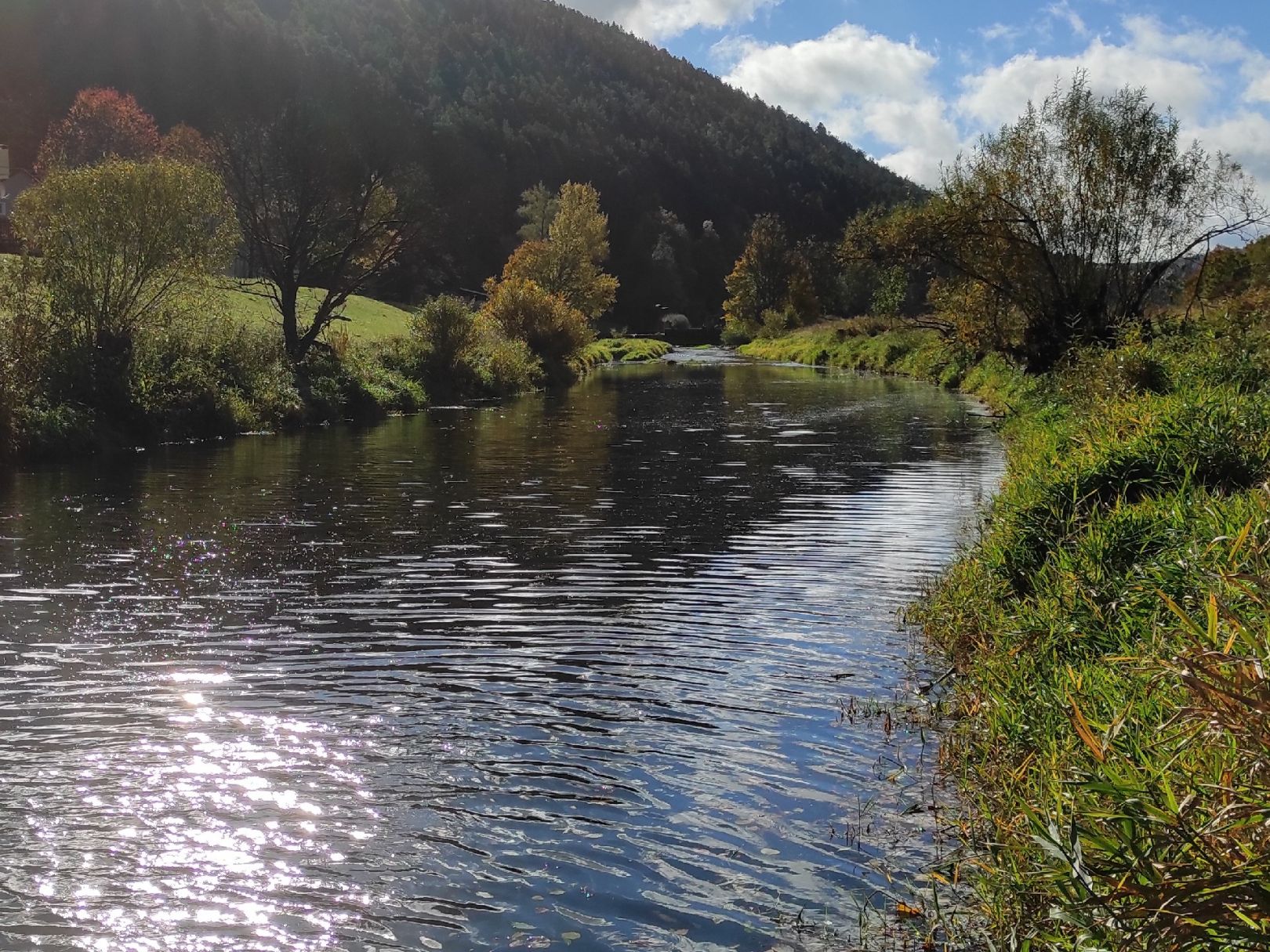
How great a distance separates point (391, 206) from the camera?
143 feet

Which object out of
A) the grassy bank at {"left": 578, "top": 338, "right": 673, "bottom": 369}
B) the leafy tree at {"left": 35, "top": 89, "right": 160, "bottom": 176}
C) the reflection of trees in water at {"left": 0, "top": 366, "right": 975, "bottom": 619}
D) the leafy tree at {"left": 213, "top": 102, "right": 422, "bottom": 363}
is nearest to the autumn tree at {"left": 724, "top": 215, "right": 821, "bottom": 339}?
the grassy bank at {"left": 578, "top": 338, "right": 673, "bottom": 369}

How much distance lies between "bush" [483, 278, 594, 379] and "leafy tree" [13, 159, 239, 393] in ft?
90.5

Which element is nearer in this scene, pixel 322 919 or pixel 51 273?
pixel 322 919

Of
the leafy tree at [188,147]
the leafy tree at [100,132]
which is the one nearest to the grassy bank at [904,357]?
the leafy tree at [188,147]

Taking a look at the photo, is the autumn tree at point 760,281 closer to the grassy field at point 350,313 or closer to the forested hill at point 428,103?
the forested hill at point 428,103

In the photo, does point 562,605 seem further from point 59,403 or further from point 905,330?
point 905,330

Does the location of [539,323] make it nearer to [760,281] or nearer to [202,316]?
[202,316]

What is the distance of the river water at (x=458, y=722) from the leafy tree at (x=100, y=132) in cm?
5829

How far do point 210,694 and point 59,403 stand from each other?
20.1 meters

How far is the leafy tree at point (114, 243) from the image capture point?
28094 millimetres

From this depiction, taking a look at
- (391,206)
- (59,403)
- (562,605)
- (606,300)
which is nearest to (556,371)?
(391,206)

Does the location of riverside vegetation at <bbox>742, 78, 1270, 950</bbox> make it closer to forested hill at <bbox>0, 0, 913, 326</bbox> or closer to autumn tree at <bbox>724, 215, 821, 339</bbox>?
forested hill at <bbox>0, 0, 913, 326</bbox>

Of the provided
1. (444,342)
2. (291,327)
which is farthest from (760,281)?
(291,327)

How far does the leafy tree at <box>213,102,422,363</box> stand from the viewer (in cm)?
4153
